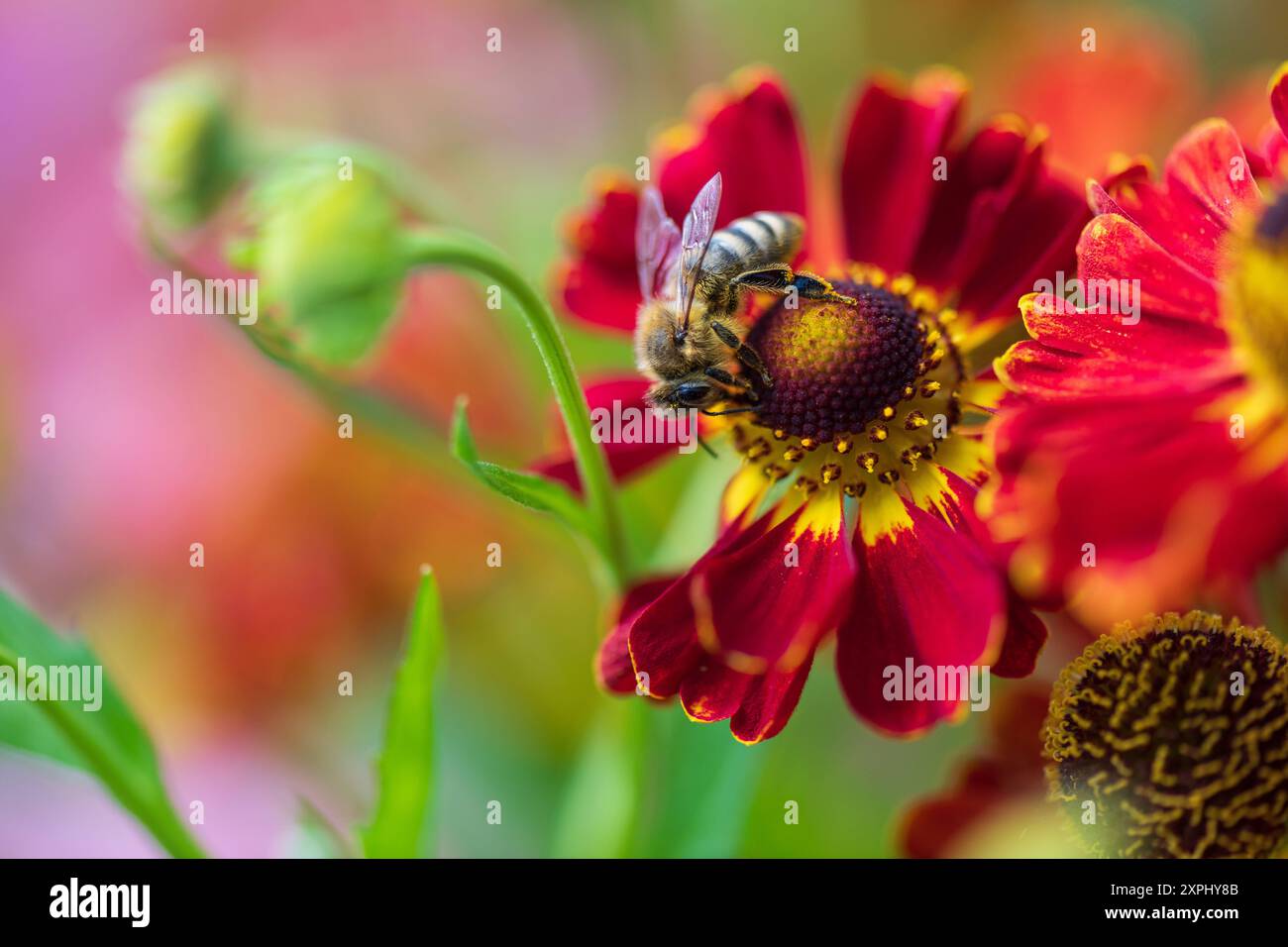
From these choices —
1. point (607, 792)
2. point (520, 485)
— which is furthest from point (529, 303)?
point (607, 792)

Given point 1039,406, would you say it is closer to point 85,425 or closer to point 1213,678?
point 1213,678

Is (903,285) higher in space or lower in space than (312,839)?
higher

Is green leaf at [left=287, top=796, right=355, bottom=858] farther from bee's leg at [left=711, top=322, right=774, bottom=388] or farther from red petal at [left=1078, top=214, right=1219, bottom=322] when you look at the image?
red petal at [left=1078, top=214, right=1219, bottom=322]

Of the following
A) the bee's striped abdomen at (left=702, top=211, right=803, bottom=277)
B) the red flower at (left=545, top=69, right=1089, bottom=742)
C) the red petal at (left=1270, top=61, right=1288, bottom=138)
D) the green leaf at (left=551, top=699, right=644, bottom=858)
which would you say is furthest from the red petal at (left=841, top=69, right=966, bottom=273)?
the green leaf at (left=551, top=699, right=644, bottom=858)

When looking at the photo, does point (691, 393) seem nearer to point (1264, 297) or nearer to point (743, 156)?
point (743, 156)
